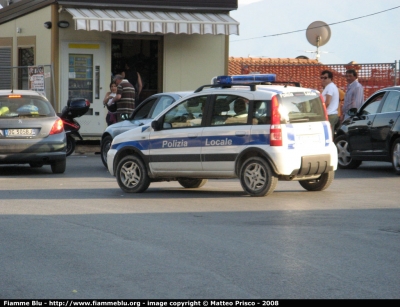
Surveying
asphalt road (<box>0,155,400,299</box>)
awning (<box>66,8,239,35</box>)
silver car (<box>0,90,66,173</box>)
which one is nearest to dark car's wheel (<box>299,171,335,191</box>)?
asphalt road (<box>0,155,400,299</box>)

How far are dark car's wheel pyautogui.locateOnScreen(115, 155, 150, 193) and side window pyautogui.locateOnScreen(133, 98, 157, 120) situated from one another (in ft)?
11.8

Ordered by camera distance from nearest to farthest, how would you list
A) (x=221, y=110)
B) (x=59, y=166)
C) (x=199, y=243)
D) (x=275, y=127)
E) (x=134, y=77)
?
(x=199, y=243) < (x=275, y=127) < (x=221, y=110) < (x=59, y=166) < (x=134, y=77)

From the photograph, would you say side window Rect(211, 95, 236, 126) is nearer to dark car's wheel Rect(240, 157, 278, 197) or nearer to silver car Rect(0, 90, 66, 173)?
dark car's wheel Rect(240, 157, 278, 197)

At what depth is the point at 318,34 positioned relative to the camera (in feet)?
102

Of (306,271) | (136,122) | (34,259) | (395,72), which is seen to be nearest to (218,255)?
(306,271)

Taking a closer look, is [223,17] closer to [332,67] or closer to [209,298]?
[332,67]

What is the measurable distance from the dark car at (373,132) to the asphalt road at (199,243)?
7.66 feet

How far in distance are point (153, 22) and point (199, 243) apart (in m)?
16.0

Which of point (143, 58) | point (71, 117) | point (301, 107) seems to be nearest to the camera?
point (301, 107)

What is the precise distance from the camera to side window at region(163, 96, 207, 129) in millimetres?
13625

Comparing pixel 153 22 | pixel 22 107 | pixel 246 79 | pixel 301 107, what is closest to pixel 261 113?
pixel 301 107

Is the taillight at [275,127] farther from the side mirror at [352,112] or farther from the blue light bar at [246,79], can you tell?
the side mirror at [352,112]

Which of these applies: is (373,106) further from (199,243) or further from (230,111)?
(199,243)

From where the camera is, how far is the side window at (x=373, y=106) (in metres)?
17.8
